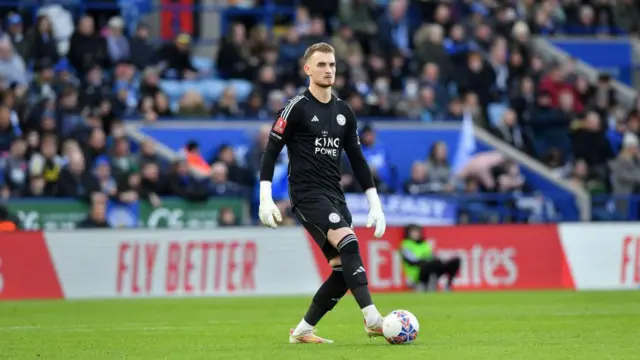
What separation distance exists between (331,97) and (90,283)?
991cm

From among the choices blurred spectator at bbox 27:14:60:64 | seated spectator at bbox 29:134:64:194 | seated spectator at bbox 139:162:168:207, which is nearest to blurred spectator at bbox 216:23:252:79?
blurred spectator at bbox 27:14:60:64

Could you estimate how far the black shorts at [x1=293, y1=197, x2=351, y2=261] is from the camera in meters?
10.6

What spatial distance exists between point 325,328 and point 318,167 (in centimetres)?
287

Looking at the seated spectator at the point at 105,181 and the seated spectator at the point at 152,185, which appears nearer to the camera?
the seated spectator at the point at 105,181

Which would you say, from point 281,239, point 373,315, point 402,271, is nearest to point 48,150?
point 281,239

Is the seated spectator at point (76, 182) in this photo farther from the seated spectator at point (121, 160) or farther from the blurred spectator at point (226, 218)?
the blurred spectator at point (226, 218)

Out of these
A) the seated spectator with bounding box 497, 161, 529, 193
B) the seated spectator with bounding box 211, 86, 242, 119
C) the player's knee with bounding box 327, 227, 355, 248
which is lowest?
the seated spectator with bounding box 497, 161, 529, 193

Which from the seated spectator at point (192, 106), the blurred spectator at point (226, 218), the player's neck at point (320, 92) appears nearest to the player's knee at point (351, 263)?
the player's neck at point (320, 92)

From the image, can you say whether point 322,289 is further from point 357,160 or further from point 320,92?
point 320,92

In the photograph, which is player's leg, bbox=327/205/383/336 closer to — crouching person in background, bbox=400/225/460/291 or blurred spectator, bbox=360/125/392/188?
crouching person in background, bbox=400/225/460/291

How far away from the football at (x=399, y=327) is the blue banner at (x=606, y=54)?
2100 cm

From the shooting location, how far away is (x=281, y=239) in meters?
20.6

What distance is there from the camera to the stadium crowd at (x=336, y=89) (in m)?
22.2

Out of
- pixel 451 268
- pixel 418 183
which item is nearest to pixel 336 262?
pixel 451 268
